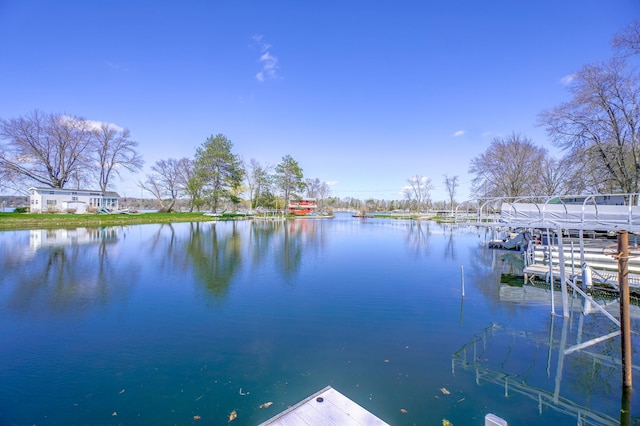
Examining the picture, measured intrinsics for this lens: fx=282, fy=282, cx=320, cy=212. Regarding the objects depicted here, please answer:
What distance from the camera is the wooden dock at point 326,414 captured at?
3.13m

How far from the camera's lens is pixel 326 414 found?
3.28 m

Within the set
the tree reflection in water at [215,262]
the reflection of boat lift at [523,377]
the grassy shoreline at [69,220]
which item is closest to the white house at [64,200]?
the grassy shoreline at [69,220]

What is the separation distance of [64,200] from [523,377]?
168 feet

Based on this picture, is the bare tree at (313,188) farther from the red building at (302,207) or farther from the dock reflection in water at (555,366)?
the dock reflection in water at (555,366)

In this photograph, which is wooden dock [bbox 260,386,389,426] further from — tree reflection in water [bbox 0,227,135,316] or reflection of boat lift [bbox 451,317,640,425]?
tree reflection in water [bbox 0,227,135,316]

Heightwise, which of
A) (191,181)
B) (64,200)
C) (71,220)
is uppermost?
(191,181)

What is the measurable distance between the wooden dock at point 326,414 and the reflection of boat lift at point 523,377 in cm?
271

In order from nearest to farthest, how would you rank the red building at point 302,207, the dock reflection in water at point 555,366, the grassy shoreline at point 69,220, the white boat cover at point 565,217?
1. the dock reflection in water at point 555,366
2. the white boat cover at point 565,217
3. the grassy shoreline at point 69,220
4. the red building at point 302,207

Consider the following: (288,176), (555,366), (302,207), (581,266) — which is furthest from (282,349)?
(302,207)

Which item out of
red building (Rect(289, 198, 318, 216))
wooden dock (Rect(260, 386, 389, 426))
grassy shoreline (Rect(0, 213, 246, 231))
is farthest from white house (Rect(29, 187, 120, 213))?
wooden dock (Rect(260, 386, 389, 426))

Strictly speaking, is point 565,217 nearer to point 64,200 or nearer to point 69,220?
point 69,220

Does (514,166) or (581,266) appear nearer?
(581,266)

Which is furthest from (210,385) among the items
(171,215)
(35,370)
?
(171,215)

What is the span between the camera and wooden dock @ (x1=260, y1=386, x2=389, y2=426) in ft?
10.3
